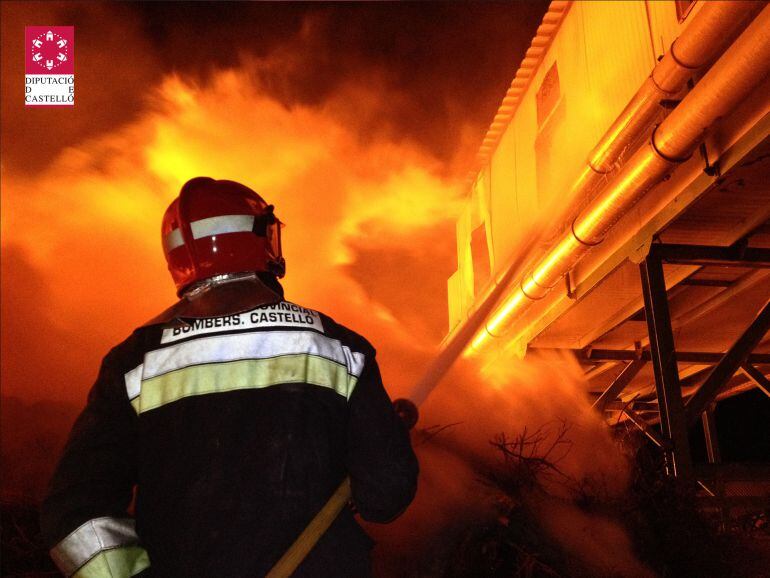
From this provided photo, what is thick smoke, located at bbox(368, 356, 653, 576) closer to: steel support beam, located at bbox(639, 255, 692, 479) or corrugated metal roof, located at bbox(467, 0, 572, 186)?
steel support beam, located at bbox(639, 255, 692, 479)

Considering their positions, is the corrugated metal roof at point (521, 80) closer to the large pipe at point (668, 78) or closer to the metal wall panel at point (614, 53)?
the metal wall panel at point (614, 53)

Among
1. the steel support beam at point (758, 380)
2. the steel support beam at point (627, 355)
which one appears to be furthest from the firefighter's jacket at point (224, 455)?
the steel support beam at point (627, 355)

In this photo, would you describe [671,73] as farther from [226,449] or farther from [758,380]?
[758,380]

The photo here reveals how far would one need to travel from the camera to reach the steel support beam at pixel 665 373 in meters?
4.49

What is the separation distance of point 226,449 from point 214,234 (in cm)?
79

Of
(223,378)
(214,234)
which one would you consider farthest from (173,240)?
(223,378)

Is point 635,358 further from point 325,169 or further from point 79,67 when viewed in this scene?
point 79,67

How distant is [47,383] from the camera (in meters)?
8.38

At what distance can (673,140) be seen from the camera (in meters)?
3.87

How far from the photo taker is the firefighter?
5.77ft

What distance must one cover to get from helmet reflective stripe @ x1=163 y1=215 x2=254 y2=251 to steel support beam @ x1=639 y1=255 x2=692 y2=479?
3555mm

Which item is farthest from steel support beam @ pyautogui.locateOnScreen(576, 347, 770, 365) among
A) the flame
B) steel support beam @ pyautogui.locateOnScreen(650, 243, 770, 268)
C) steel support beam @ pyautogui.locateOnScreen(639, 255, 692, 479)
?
steel support beam @ pyautogui.locateOnScreen(639, 255, 692, 479)

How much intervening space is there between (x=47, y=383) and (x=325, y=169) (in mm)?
4699

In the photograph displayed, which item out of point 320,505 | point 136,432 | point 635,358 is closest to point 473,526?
point 320,505
